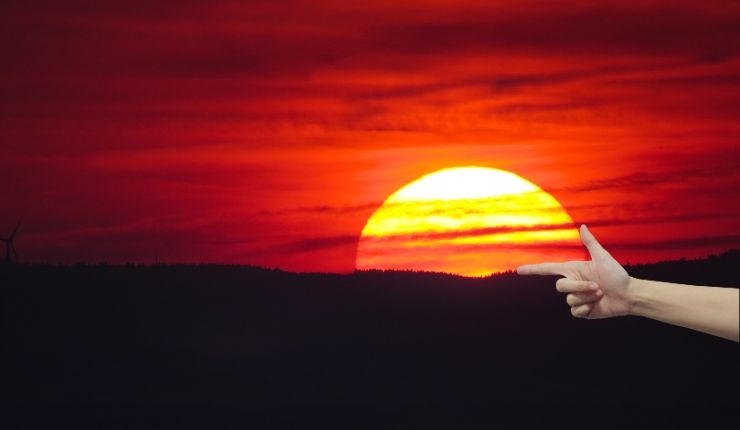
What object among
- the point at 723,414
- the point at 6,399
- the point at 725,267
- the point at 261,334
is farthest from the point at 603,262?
the point at 725,267

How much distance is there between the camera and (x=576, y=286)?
7.91 meters

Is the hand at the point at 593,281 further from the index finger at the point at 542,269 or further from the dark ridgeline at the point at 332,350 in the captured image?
the dark ridgeline at the point at 332,350

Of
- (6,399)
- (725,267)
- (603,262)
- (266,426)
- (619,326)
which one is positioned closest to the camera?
(603,262)

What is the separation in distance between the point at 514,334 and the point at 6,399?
4186 cm

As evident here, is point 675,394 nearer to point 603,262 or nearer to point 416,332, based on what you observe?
point 416,332

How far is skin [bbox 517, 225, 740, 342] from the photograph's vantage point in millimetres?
6422

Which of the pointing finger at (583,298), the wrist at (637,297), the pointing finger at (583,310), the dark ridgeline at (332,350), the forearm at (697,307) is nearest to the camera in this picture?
the forearm at (697,307)

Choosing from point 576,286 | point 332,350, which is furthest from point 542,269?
point 332,350

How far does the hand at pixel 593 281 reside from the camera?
778 cm

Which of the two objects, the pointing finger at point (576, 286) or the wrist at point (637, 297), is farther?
the pointing finger at point (576, 286)

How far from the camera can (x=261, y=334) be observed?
85.6 metres

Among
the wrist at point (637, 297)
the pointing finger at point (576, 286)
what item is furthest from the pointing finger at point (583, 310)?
the wrist at point (637, 297)

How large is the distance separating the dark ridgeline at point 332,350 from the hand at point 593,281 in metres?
62.3

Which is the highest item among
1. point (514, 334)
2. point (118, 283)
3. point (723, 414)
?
point (118, 283)
